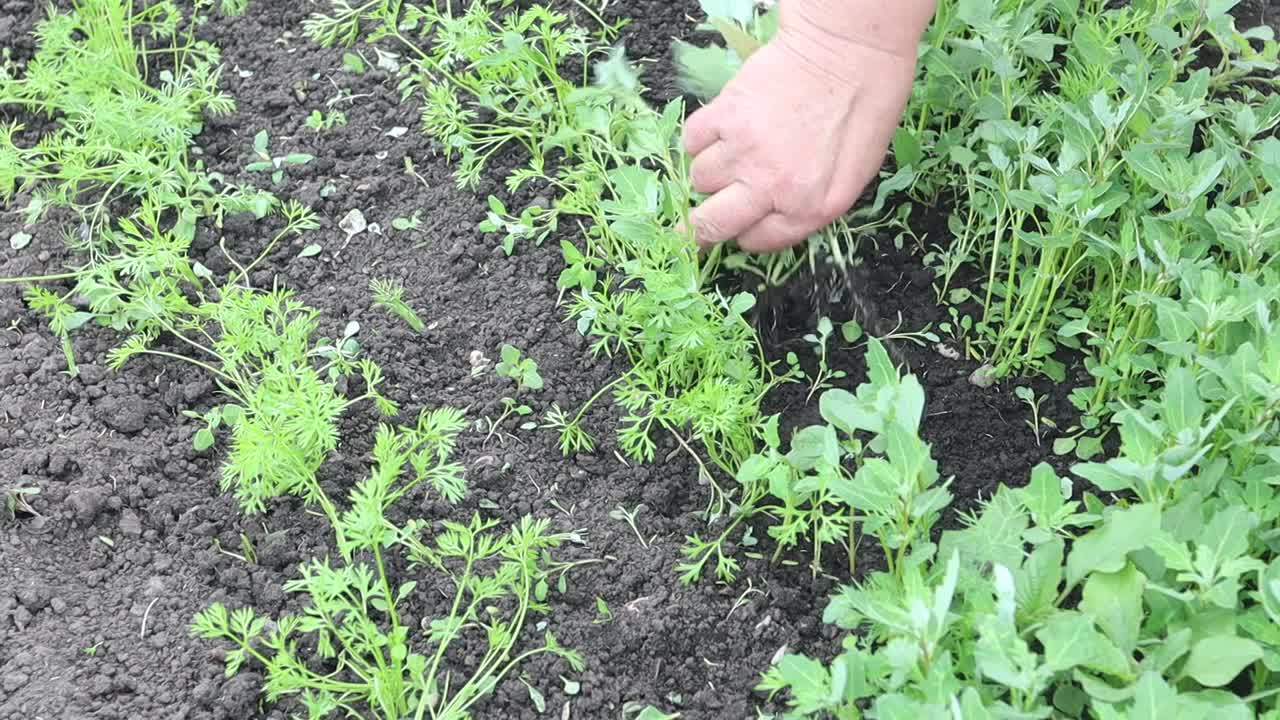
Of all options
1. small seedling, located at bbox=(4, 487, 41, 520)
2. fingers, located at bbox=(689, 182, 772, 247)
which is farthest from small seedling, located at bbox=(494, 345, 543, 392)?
small seedling, located at bbox=(4, 487, 41, 520)

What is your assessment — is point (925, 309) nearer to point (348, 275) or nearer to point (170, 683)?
point (348, 275)

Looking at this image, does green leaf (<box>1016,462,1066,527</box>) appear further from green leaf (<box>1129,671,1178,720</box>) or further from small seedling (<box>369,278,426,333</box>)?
small seedling (<box>369,278,426,333</box>)

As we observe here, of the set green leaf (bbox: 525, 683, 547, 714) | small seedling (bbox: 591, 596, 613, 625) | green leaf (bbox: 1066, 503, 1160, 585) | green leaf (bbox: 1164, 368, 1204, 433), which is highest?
green leaf (bbox: 1164, 368, 1204, 433)

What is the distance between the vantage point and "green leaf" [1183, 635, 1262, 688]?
4.94 ft

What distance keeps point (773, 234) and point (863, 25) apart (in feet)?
1.28

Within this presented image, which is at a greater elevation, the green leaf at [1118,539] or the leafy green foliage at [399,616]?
the green leaf at [1118,539]

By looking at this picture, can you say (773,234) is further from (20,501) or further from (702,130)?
(20,501)

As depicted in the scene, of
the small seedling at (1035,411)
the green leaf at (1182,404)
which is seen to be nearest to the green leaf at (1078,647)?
the green leaf at (1182,404)

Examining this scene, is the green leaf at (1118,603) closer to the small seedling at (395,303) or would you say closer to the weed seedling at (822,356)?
the weed seedling at (822,356)

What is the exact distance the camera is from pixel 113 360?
2.38m

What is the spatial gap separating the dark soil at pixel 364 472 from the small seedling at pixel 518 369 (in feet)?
0.12

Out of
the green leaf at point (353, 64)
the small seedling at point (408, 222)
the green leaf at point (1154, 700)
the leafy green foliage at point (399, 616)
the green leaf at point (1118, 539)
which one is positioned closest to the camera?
the green leaf at point (1154, 700)

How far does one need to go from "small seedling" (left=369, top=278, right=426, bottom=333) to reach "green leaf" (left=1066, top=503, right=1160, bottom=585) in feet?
4.34

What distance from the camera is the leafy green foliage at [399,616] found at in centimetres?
186
